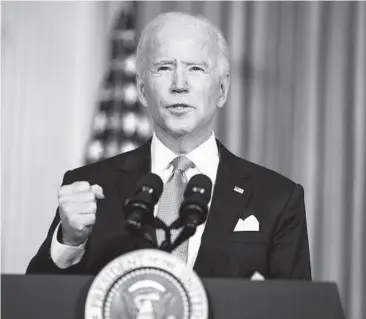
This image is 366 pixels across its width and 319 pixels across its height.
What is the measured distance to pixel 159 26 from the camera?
5.84ft

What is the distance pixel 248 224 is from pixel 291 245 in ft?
0.34

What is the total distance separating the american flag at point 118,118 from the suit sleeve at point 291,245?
2.22 meters

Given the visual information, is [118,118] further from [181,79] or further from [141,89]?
[181,79]

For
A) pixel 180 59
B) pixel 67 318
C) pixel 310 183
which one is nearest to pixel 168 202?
pixel 180 59

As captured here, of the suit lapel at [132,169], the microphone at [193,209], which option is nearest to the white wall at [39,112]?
the suit lapel at [132,169]

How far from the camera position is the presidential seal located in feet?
4.26

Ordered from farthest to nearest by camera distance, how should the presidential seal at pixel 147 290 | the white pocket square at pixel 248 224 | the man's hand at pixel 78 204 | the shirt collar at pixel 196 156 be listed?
the shirt collar at pixel 196 156
the white pocket square at pixel 248 224
the man's hand at pixel 78 204
the presidential seal at pixel 147 290

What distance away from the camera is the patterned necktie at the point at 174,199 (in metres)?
1.67

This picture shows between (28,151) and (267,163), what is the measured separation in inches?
50.2

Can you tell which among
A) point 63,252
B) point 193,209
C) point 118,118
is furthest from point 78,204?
point 118,118

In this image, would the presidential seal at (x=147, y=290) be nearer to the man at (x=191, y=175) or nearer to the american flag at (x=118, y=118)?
the man at (x=191, y=175)

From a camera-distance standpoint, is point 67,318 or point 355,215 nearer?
point 67,318

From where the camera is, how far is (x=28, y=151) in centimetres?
416

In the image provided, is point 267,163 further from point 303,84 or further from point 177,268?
point 177,268
